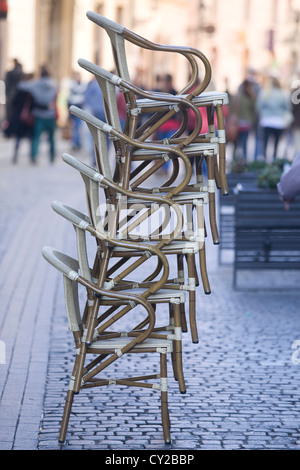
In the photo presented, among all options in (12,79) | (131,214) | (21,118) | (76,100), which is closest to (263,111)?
(21,118)

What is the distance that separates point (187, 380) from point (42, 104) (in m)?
14.5

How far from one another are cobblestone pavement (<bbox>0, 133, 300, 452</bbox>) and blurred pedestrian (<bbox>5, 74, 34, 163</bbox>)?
408 inches

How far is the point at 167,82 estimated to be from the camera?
58.6ft

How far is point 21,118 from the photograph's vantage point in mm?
19719

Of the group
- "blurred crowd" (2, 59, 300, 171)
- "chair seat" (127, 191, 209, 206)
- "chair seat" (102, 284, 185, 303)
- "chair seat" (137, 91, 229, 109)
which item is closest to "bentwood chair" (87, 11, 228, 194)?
"chair seat" (137, 91, 229, 109)

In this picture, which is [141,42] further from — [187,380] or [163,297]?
[187,380]

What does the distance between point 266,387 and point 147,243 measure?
56.9 inches

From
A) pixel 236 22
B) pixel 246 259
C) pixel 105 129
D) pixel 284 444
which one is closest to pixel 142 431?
pixel 284 444

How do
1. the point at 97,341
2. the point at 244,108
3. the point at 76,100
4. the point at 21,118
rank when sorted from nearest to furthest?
the point at 97,341, the point at 244,108, the point at 21,118, the point at 76,100

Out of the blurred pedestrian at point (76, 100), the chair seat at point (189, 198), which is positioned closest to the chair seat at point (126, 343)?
the chair seat at point (189, 198)

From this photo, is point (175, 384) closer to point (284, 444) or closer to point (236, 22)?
point (284, 444)

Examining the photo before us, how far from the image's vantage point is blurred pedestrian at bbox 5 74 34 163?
19.8 m

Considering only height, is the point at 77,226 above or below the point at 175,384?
above

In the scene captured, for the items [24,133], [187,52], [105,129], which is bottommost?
[24,133]
